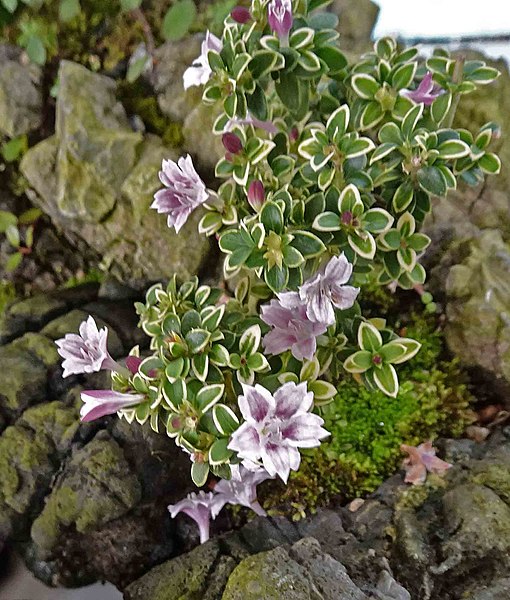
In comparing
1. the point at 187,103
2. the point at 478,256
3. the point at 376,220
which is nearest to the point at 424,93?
the point at 376,220

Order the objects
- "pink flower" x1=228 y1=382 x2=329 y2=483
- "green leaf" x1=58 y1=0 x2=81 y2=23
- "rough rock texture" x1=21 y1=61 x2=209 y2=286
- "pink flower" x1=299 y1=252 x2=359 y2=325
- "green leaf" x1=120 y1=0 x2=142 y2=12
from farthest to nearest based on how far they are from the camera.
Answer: "green leaf" x1=58 y1=0 x2=81 y2=23 → "green leaf" x1=120 y1=0 x2=142 y2=12 → "rough rock texture" x1=21 y1=61 x2=209 y2=286 → "pink flower" x1=299 y1=252 x2=359 y2=325 → "pink flower" x1=228 y1=382 x2=329 y2=483

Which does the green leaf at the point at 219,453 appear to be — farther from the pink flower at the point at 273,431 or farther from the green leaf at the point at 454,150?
the green leaf at the point at 454,150

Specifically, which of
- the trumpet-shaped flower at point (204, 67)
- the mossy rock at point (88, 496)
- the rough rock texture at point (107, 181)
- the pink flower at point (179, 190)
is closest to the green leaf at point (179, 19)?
the rough rock texture at point (107, 181)

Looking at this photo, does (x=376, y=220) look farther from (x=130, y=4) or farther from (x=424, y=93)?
(x=130, y=4)

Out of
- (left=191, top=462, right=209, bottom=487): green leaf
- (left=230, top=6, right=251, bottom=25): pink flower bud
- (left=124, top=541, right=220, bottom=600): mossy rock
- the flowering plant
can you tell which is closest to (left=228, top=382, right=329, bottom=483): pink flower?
the flowering plant

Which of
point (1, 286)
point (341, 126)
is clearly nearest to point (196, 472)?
point (341, 126)

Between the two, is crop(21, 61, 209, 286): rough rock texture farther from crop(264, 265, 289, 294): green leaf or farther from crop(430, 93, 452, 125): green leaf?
crop(430, 93, 452, 125): green leaf

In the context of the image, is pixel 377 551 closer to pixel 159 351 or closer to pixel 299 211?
pixel 159 351
